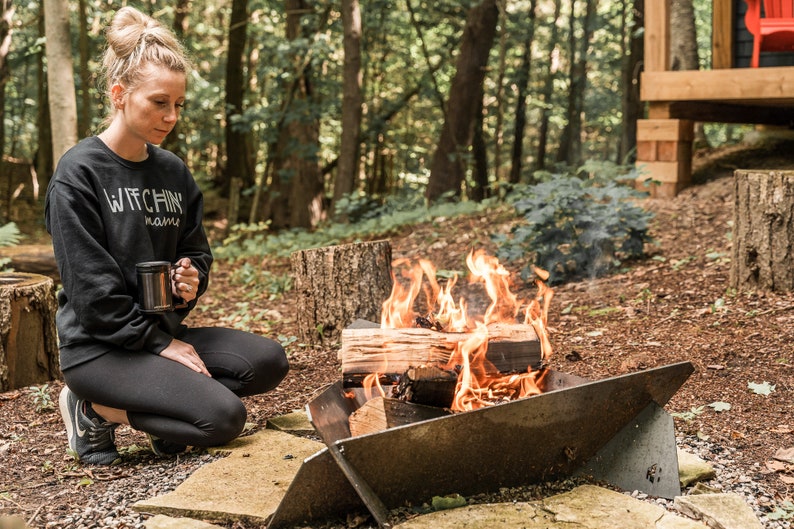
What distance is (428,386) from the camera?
276 centimetres

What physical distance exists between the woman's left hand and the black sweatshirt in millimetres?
119

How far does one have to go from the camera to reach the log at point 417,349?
306 centimetres

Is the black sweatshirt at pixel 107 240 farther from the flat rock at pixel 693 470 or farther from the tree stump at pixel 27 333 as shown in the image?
the flat rock at pixel 693 470

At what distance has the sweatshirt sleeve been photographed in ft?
10.2

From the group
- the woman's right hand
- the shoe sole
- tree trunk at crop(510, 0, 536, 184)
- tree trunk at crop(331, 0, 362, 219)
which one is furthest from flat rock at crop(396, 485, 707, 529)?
tree trunk at crop(510, 0, 536, 184)

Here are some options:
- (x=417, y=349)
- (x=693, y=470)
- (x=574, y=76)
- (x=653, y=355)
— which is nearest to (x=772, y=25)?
(x=653, y=355)

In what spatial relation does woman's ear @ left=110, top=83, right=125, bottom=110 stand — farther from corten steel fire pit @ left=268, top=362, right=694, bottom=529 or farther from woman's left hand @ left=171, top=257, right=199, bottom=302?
corten steel fire pit @ left=268, top=362, right=694, bottom=529

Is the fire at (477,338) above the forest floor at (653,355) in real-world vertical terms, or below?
above

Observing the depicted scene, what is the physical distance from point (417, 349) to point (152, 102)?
151 cm

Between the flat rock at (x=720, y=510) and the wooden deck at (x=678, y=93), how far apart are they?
16.1ft

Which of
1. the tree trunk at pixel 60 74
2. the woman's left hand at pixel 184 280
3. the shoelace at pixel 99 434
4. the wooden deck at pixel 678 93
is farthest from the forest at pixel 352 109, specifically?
the shoelace at pixel 99 434

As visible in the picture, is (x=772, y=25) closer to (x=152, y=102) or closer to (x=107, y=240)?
(x=152, y=102)

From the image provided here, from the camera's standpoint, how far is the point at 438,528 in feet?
8.05

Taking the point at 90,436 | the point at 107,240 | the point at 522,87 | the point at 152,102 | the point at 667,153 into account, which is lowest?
the point at 90,436
